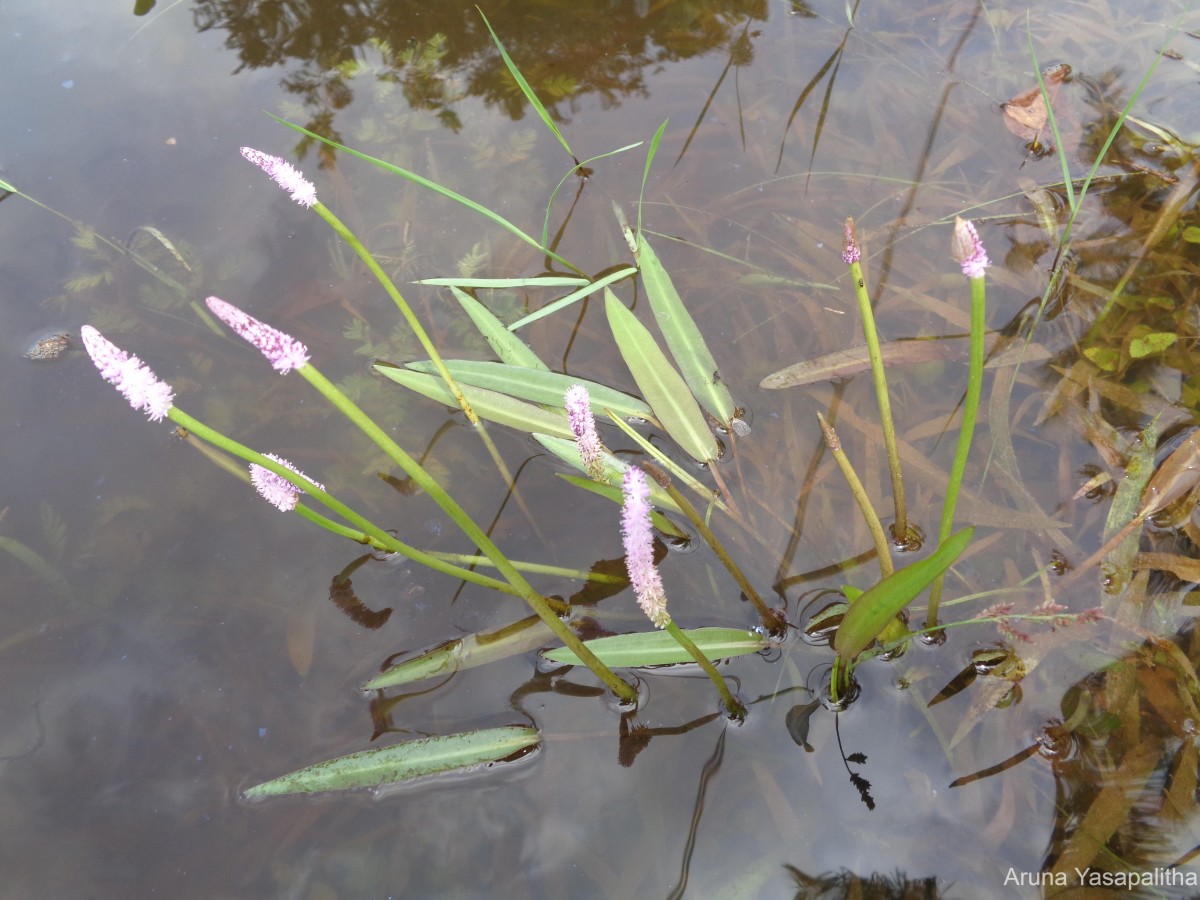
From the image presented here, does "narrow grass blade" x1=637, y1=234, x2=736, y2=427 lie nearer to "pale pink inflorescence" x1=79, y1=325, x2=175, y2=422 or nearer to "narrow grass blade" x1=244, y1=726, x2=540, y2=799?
"narrow grass blade" x1=244, y1=726, x2=540, y2=799

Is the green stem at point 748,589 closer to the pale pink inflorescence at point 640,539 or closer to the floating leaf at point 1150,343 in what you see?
the pale pink inflorescence at point 640,539

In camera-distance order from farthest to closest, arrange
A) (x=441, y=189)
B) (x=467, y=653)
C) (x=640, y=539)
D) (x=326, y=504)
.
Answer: (x=441, y=189) < (x=467, y=653) < (x=326, y=504) < (x=640, y=539)

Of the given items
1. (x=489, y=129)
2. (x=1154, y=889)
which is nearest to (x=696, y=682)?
(x=1154, y=889)

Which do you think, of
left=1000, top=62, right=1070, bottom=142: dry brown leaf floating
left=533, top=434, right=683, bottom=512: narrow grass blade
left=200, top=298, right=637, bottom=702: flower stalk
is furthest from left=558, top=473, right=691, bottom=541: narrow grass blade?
left=1000, top=62, right=1070, bottom=142: dry brown leaf floating

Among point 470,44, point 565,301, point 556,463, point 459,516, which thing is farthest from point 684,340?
point 470,44

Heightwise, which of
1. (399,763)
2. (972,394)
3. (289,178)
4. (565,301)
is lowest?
(399,763)

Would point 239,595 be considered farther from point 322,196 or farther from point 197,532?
point 322,196

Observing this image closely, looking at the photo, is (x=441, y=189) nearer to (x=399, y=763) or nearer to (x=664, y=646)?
(x=664, y=646)
